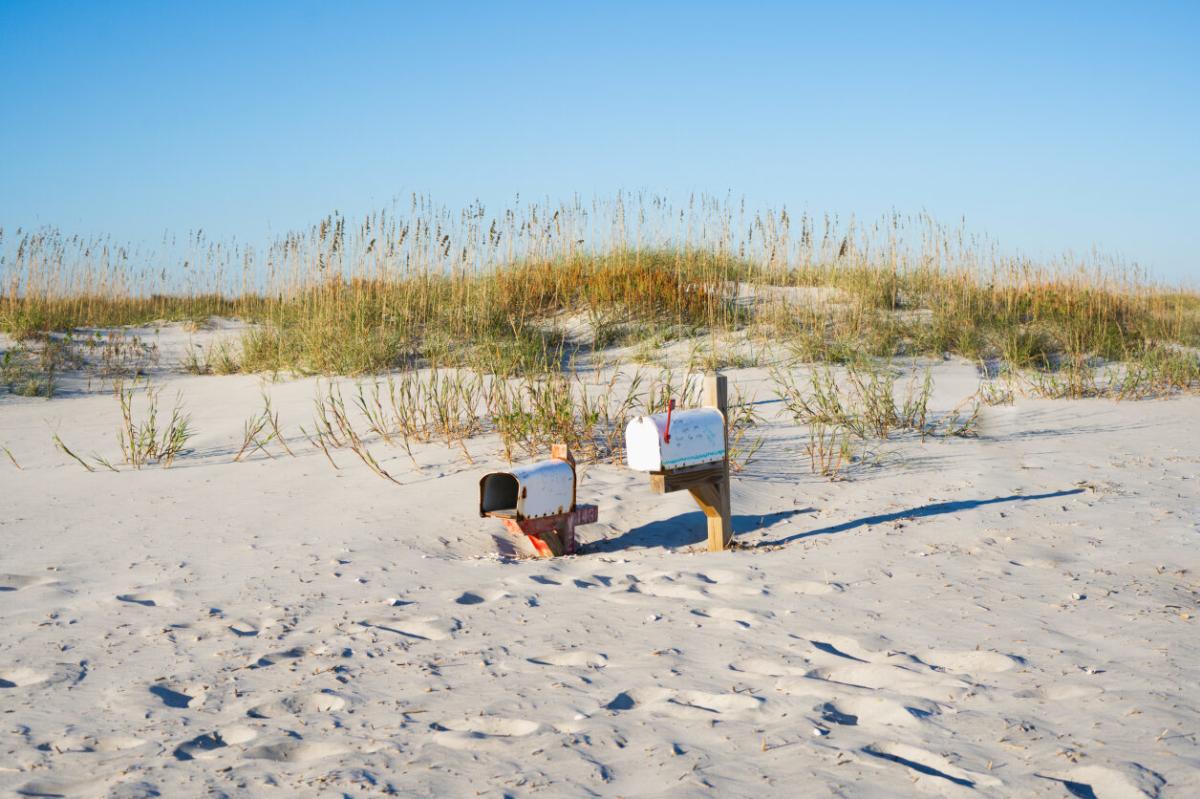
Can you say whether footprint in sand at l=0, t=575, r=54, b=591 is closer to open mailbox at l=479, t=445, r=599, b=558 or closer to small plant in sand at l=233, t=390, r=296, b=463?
open mailbox at l=479, t=445, r=599, b=558

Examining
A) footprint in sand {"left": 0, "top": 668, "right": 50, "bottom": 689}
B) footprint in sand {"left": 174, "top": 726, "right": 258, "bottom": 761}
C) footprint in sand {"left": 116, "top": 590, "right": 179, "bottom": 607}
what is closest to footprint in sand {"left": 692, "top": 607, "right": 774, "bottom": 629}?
footprint in sand {"left": 174, "top": 726, "right": 258, "bottom": 761}

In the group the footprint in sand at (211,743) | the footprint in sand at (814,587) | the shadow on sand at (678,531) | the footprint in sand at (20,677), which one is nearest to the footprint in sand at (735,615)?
the footprint in sand at (814,587)

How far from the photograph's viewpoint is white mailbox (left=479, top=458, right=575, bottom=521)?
398 centimetres

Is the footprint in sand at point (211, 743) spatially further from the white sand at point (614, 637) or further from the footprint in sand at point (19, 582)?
the footprint in sand at point (19, 582)

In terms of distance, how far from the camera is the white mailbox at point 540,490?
13.1 feet

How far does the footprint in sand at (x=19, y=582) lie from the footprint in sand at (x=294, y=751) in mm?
1833

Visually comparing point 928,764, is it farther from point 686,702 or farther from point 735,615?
point 735,615

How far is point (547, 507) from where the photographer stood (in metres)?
4.08

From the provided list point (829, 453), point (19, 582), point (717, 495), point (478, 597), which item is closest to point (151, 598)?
point (19, 582)

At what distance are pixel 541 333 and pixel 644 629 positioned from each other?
6.25m

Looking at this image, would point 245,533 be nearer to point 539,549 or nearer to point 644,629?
point 539,549

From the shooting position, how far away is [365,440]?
6.12m

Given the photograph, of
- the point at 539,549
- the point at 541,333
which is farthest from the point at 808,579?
the point at 541,333

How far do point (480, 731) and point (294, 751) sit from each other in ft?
1.39
